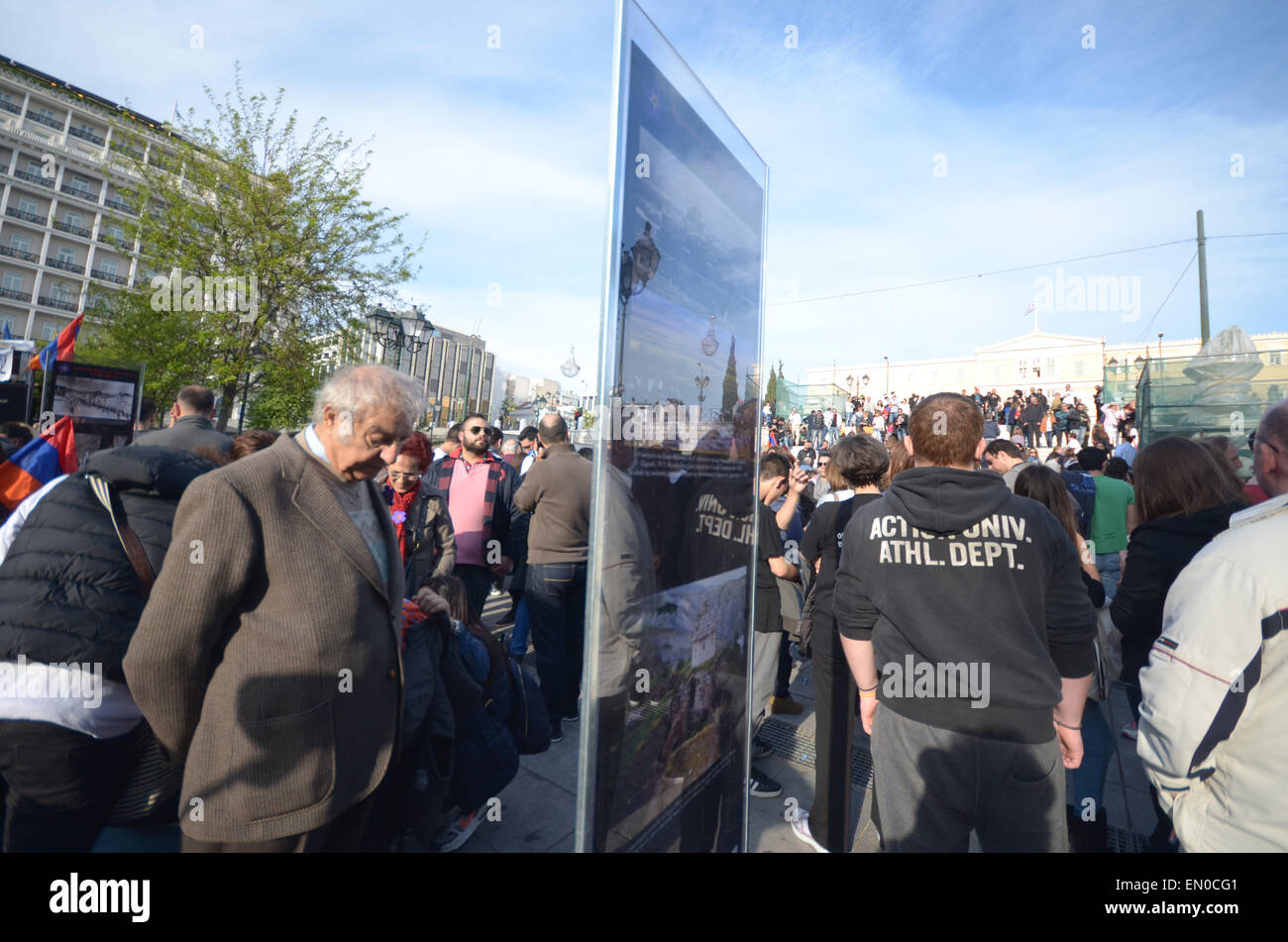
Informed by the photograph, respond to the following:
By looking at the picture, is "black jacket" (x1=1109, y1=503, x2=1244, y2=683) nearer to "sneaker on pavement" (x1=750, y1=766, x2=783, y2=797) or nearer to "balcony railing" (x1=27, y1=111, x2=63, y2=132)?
"sneaker on pavement" (x1=750, y1=766, x2=783, y2=797)

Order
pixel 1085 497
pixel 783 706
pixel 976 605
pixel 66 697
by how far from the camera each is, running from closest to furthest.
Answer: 1. pixel 66 697
2. pixel 976 605
3. pixel 783 706
4. pixel 1085 497

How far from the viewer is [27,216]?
54.0 meters

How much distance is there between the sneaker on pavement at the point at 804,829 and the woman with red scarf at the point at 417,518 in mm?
2371

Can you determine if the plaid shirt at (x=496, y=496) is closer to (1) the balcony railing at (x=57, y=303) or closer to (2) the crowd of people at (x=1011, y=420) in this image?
(2) the crowd of people at (x=1011, y=420)

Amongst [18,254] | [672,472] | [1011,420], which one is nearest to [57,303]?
[18,254]

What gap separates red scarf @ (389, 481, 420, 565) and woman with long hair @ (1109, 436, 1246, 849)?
376 centimetres

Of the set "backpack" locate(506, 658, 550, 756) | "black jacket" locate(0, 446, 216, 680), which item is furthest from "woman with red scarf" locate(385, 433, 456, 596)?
"black jacket" locate(0, 446, 216, 680)

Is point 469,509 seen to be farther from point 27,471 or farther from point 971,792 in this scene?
point 971,792

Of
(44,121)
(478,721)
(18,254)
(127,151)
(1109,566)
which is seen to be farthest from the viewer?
(44,121)

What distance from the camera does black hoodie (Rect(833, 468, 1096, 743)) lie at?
1.95 m

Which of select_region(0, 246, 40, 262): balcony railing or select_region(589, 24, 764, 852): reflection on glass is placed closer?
select_region(589, 24, 764, 852): reflection on glass

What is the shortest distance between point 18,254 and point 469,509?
73.6 m
